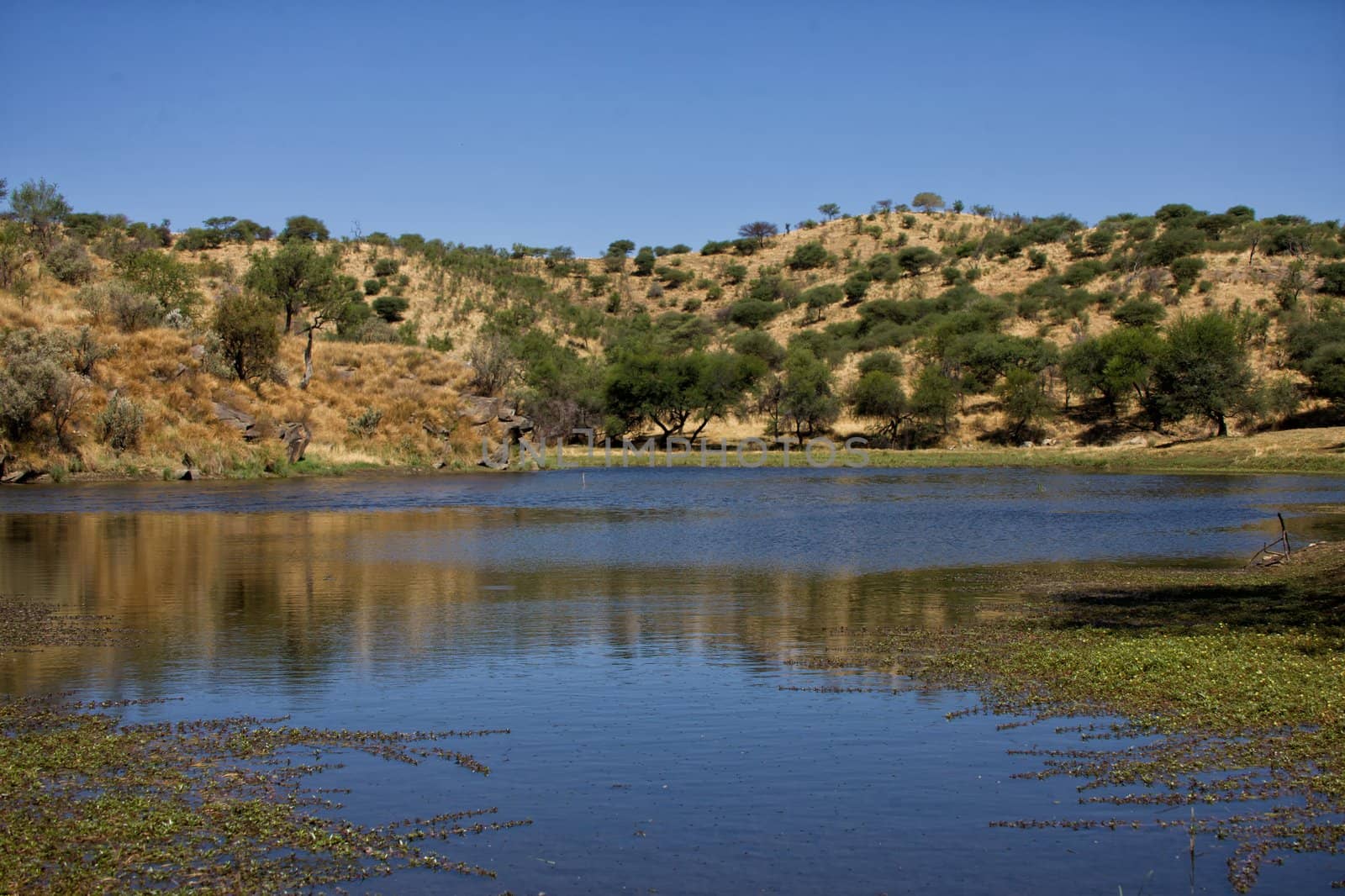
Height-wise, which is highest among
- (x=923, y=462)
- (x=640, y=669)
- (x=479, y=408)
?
(x=479, y=408)

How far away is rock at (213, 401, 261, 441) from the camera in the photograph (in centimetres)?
5206

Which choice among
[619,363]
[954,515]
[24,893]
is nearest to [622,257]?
[619,363]

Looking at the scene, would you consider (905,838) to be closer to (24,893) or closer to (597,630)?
(24,893)

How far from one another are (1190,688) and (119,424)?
45800 mm

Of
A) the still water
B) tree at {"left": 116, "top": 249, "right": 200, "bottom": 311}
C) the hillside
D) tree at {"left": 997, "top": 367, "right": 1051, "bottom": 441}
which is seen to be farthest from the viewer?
tree at {"left": 997, "top": 367, "right": 1051, "bottom": 441}

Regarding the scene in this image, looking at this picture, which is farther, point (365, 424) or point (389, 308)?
point (389, 308)

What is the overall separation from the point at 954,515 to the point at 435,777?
2762 centimetres

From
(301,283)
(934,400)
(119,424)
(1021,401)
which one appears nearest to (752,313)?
(934,400)

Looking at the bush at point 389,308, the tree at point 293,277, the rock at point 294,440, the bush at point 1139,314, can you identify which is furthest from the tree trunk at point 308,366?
the bush at point 1139,314

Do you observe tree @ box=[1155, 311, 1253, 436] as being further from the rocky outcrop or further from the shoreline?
the rocky outcrop

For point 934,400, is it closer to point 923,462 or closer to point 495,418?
point 923,462

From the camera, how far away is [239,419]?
52.6 metres

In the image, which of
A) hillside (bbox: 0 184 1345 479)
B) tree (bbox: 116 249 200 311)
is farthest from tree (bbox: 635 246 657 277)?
tree (bbox: 116 249 200 311)

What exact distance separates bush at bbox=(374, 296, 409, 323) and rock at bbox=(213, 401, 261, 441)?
4736cm
